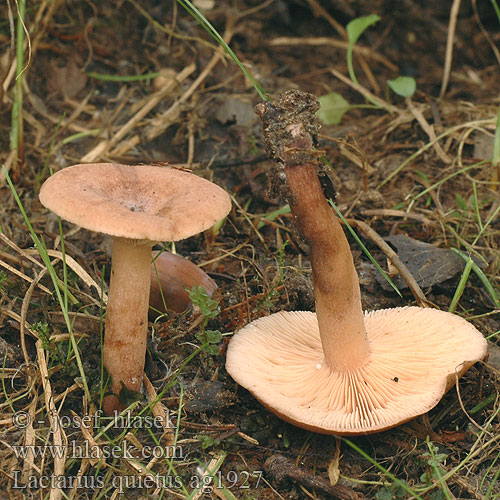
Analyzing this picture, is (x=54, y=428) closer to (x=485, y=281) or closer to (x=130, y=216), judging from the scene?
(x=130, y=216)

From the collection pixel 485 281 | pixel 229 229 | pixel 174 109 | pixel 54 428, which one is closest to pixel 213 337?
pixel 54 428

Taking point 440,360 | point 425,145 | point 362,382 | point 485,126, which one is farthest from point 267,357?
point 485,126

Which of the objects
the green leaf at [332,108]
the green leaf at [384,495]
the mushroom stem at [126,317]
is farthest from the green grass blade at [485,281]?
the green leaf at [332,108]

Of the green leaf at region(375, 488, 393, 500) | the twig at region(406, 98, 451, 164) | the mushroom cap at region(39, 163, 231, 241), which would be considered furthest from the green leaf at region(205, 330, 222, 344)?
the twig at region(406, 98, 451, 164)

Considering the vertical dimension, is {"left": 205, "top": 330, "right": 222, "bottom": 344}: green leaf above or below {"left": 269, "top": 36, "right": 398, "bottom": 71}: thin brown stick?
below

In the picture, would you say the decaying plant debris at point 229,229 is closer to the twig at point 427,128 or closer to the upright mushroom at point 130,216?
the twig at point 427,128

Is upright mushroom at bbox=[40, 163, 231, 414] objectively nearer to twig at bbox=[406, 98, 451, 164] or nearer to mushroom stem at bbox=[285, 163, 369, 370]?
mushroom stem at bbox=[285, 163, 369, 370]
